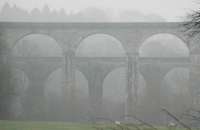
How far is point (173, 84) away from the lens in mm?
38375

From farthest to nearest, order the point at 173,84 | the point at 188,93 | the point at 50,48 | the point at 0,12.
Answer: the point at 0,12
the point at 50,48
the point at 173,84
the point at 188,93

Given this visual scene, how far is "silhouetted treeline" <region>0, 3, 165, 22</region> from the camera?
182 ft

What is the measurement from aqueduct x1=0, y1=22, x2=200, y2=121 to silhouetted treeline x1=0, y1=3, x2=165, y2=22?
27599mm

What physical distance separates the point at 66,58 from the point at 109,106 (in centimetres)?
750

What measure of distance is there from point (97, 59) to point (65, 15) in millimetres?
31263

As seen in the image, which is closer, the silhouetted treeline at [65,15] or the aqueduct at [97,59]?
the aqueduct at [97,59]

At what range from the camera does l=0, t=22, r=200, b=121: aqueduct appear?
26438 mm

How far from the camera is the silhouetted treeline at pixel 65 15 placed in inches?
2183

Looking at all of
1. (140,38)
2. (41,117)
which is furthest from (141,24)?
(41,117)

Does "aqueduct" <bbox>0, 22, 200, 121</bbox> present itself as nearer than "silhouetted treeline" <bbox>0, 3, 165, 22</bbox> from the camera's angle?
Yes

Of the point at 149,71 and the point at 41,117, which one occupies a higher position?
the point at 149,71

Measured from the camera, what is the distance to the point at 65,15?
2328 inches

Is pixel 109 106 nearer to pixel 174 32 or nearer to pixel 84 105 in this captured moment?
pixel 84 105

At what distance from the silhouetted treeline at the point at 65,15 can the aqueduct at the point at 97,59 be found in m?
27.6
